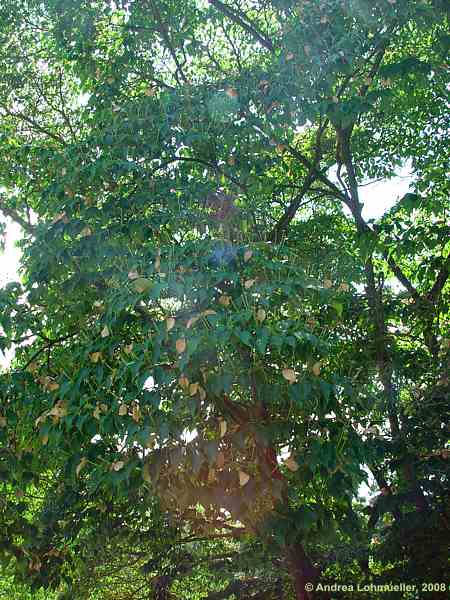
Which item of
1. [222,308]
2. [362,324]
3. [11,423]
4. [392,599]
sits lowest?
[392,599]

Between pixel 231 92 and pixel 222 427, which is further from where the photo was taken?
pixel 231 92

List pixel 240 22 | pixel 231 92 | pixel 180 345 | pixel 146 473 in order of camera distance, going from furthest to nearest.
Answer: pixel 240 22 < pixel 231 92 < pixel 146 473 < pixel 180 345

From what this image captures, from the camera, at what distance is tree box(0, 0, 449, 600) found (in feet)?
8.92

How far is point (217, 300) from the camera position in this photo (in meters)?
2.81

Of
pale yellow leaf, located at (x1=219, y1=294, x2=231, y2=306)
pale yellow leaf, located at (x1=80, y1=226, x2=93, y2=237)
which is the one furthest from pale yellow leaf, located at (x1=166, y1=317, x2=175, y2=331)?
pale yellow leaf, located at (x1=80, y1=226, x2=93, y2=237)

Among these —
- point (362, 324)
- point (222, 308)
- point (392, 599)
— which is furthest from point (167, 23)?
point (392, 599)

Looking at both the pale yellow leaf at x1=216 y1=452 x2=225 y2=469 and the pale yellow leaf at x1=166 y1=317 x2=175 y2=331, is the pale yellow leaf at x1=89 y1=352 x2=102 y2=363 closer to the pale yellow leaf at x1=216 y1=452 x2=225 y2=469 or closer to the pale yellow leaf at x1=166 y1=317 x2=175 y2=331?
the pale yellow leaf at x1=166 y1=317 x2=175 y2=331

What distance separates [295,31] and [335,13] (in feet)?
0.78

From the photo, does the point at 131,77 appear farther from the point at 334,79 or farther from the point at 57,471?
the point at 57,471

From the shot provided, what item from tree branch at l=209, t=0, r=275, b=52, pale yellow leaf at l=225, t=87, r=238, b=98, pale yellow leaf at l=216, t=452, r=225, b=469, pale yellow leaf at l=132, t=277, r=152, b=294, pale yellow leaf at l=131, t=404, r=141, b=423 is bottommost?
pale yellow leaf at l=216, t=452, r=225, b=469

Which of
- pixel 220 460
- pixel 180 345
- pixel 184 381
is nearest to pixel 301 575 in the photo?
pixel 220 460

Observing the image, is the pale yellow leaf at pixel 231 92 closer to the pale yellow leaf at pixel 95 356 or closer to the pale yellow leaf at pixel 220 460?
the pale yellow leaf at pixel 95 356

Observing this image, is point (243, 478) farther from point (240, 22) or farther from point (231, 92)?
point (240, 22)

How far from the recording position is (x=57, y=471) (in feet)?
14.4
